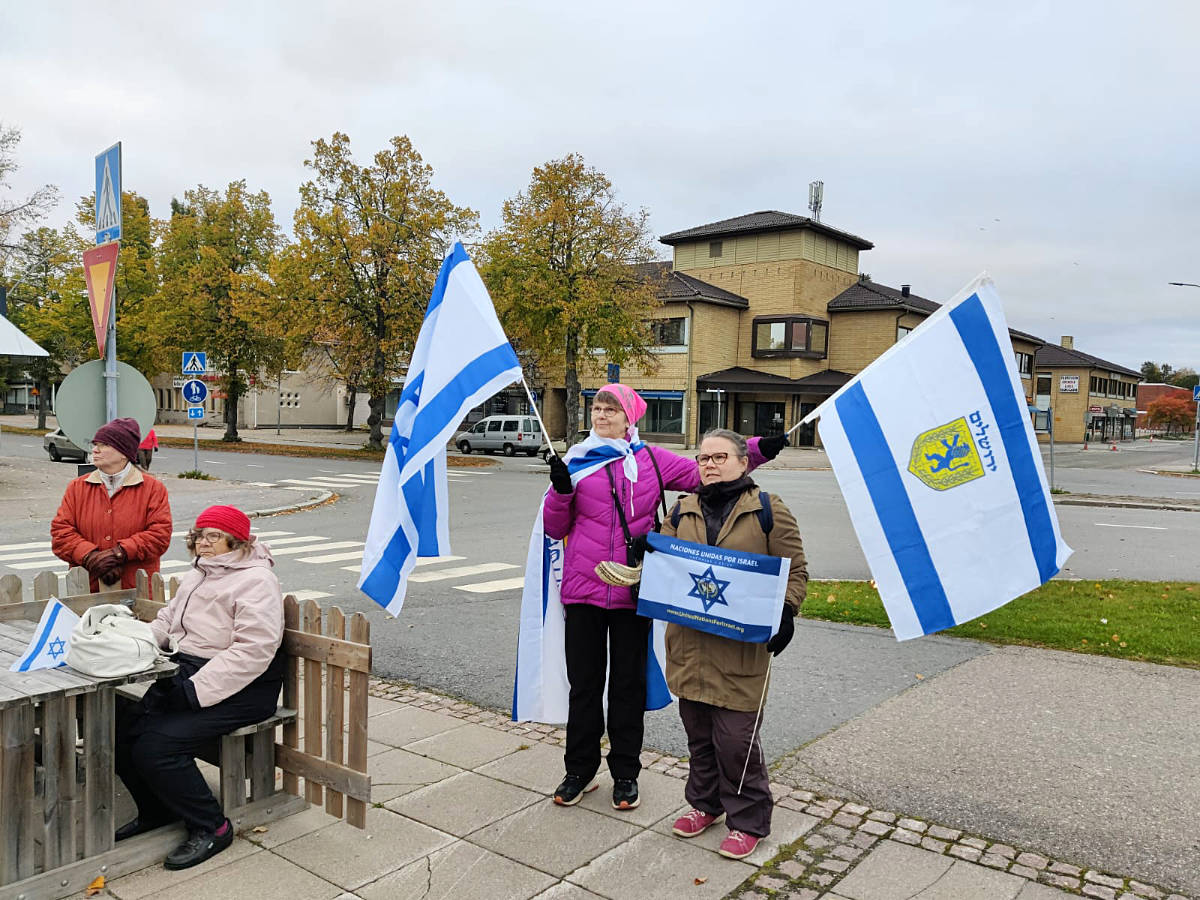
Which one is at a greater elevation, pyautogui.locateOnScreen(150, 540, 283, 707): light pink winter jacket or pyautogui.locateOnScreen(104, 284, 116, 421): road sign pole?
pyautogui.locateOnScreen(104, 284, 116, 421): road sign pole

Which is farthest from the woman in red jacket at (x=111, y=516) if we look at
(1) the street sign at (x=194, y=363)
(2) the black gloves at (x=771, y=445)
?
(1) the street sign at (x=194, y=363)

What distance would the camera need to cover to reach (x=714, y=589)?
4.01 meters

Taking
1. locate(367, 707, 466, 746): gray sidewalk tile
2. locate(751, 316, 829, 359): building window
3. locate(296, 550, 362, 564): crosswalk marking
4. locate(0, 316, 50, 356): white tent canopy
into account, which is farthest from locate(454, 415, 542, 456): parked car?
locate(367, 707, 466, 746): gray sidewalk tile

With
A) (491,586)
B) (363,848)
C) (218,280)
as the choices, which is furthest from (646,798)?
(218,280)

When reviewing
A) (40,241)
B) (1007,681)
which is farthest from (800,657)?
(40,241)

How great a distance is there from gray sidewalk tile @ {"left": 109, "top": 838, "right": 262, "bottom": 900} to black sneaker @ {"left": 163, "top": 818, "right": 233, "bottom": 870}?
0.02 m

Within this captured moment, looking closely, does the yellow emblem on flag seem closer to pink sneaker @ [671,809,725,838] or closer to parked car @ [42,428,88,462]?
pink sneaker @ [671,809,725,838]

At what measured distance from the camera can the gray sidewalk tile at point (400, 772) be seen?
4.67 metres

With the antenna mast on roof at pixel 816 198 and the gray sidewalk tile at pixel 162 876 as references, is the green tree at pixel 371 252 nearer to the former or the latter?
the gray sidewalk tile at pixel 162 876

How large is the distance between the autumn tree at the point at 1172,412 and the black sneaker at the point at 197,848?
132 m

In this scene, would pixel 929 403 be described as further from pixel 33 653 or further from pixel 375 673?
pixel 375 673

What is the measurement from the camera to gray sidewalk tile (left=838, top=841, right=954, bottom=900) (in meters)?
3.67

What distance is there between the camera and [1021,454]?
409 centimetres

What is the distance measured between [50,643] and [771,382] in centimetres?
4662
